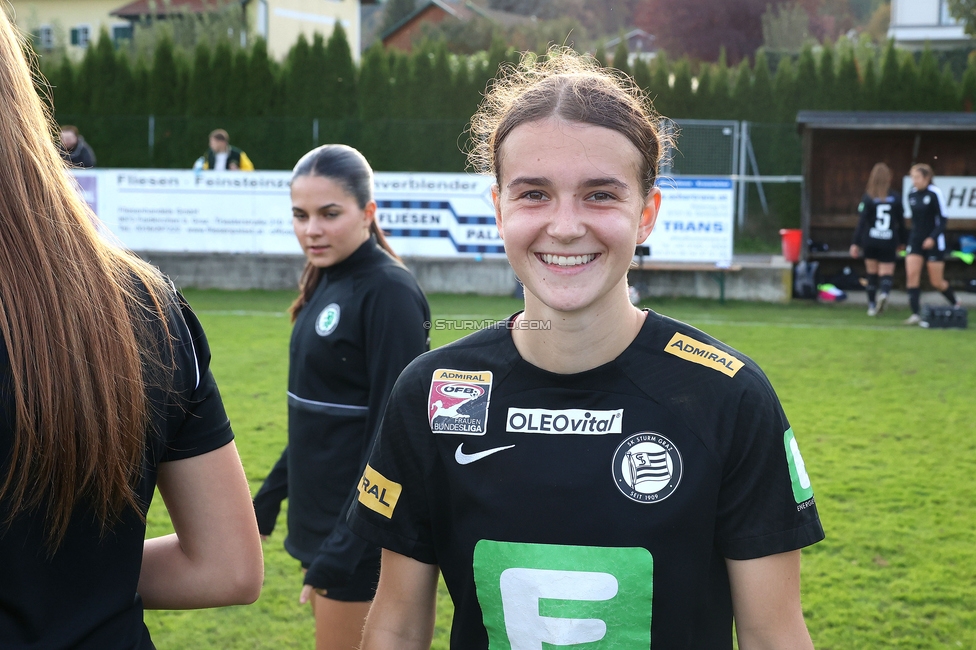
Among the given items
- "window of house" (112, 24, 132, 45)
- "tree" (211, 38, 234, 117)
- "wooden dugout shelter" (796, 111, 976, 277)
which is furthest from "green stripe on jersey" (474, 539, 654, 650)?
"window of house" (112, 24, 132, 45)

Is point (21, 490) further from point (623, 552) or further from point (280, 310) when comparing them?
point (280, 310)

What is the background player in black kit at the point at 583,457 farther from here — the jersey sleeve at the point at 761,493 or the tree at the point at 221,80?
the tree at the point at 221,80

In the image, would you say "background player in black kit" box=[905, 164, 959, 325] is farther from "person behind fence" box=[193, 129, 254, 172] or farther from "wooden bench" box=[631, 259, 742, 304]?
"person behind fence" box=[193, 129, 254, 172]

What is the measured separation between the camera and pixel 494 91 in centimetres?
236

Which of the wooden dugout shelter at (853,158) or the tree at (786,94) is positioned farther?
the tree at (786,94)

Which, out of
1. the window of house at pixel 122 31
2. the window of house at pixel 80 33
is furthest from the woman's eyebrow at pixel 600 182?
the window of house at pixel 80 33

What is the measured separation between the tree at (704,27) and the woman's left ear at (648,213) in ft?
171

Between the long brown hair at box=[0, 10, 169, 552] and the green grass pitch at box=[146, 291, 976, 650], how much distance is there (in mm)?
3113

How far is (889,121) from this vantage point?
53.0 ft

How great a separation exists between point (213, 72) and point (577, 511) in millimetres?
21409

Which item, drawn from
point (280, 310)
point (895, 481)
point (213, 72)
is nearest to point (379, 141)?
point (213, 72)

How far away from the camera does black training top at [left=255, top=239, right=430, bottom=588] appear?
3316 mm

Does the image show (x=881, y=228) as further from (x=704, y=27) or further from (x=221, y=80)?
(x=704, y=27)

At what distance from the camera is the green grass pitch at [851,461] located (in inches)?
182
